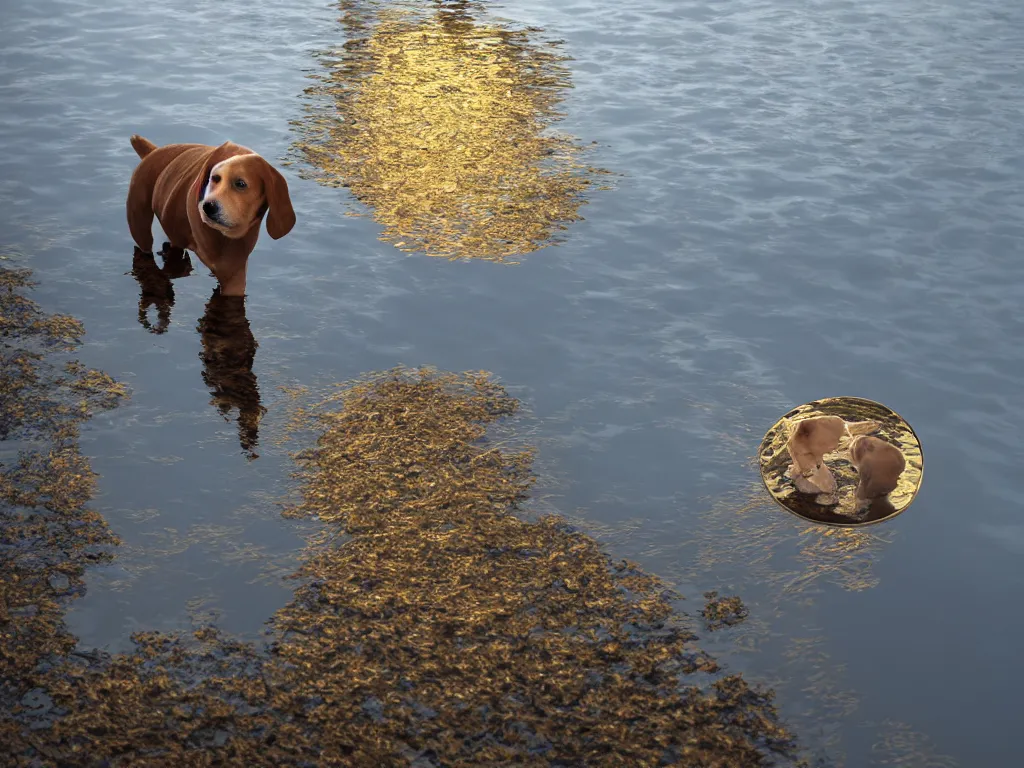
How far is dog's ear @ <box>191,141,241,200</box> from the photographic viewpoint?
4.25 metres

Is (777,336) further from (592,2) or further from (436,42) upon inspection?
(592,2)

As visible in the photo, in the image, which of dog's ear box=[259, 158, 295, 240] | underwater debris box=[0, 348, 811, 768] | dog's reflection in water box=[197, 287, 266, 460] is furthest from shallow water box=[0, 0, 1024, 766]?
dog's ear box=[259, 158, 295, 240]

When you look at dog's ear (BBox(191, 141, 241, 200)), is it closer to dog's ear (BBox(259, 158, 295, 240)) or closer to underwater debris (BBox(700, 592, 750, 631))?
dog's ear (BBox(259, 158, 295, 240))

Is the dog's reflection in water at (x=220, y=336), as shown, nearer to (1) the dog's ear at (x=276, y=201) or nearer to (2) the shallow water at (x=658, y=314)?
(2) the shallow water at (x=658, y=314)

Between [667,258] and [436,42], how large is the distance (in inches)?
127

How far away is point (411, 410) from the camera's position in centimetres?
395

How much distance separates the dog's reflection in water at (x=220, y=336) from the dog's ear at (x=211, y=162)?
0.49 metres

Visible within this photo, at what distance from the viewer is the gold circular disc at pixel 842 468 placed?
3574 mm

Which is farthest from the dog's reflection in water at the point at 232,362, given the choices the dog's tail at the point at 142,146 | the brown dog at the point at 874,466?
the brown dog at the point at 874,466

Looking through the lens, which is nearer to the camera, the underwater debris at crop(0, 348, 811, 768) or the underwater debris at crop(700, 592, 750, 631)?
the underwater debris at crop(0, 348, 811, 768)

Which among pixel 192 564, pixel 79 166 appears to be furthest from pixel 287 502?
pixel 79 166

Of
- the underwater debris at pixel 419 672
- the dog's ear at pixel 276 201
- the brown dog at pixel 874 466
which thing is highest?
the dog's ear at pixel 276 201

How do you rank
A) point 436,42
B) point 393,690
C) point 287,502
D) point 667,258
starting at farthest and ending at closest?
point 436,42 < point 667,258 < point 287,502 < point 393,690

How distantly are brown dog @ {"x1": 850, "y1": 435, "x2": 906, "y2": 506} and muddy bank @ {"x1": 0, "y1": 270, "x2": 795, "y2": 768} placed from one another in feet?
2.68
